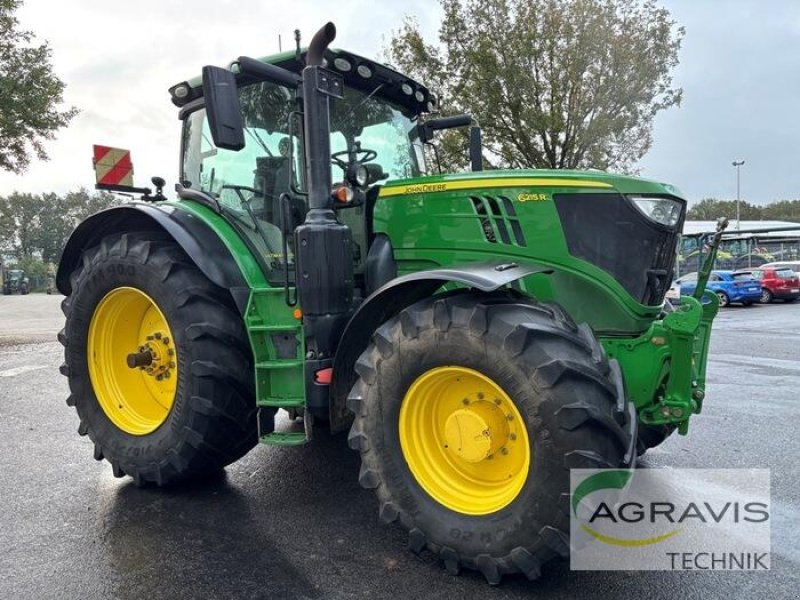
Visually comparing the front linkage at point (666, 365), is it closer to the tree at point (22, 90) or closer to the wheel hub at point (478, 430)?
the wheel hub at point (478, 430)

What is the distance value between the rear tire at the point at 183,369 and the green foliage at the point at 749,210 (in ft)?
271

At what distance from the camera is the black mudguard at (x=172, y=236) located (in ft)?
12.0

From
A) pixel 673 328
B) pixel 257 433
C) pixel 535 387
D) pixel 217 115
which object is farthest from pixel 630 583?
pixel 217 115

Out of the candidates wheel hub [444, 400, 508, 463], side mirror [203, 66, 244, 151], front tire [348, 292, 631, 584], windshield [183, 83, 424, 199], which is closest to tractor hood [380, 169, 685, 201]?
front tire [348, 292, 631, 584]

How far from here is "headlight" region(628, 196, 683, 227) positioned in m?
3.21

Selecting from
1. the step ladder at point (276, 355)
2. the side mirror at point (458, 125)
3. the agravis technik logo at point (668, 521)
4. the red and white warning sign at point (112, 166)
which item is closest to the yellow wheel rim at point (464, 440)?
the agravis technik logo at point (668, 521)

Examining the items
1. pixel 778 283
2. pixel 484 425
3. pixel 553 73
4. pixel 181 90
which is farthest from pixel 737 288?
pixel 484 425

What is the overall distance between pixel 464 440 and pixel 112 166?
402cm

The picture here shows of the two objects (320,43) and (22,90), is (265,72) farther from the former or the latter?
(22,90)

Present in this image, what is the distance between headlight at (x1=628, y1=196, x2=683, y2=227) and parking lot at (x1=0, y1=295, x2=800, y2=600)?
176 cm

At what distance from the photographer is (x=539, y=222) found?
3.23 m

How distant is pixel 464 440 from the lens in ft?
9.25

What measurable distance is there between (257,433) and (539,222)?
213 cm

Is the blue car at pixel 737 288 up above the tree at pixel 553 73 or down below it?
below
